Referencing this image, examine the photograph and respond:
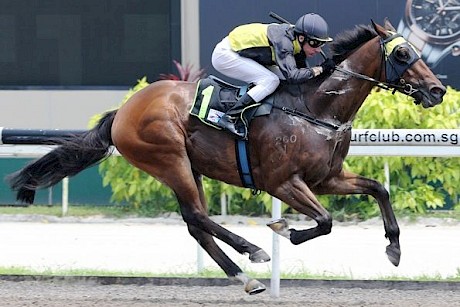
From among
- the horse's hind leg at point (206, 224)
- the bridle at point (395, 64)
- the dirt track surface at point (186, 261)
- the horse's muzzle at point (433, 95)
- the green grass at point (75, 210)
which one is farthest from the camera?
the green grass at point (75, 210)

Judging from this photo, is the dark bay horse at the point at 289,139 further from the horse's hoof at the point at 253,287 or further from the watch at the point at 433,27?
the watch at the point at 433,27

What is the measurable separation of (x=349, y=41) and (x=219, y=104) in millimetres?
881

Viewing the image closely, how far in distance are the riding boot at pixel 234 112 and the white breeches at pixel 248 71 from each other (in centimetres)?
4

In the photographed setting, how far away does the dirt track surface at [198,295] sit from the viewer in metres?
6.89

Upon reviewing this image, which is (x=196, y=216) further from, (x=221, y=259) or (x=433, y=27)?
(x=433, y=27)

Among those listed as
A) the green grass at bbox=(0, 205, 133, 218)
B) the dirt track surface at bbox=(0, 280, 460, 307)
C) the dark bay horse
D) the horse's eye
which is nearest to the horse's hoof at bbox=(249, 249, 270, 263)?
the dark bay horse

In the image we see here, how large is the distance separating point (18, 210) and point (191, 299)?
456cm

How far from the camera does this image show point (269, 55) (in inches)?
275

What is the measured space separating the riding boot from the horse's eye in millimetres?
909

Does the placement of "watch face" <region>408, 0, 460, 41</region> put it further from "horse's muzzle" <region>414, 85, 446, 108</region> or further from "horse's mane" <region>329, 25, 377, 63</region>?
"horse's muzzle" <region>414, 85, 446, 108</region>

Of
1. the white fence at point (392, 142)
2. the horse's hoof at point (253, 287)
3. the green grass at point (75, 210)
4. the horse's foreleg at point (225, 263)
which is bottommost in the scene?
the horse's hoof at point (253, 287)

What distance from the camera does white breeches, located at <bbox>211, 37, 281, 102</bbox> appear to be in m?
6.86

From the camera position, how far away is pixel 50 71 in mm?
11375

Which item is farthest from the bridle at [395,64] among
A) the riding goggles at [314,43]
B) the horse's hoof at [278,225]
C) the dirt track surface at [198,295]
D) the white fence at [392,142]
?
the dirt track surface at [198,295]
